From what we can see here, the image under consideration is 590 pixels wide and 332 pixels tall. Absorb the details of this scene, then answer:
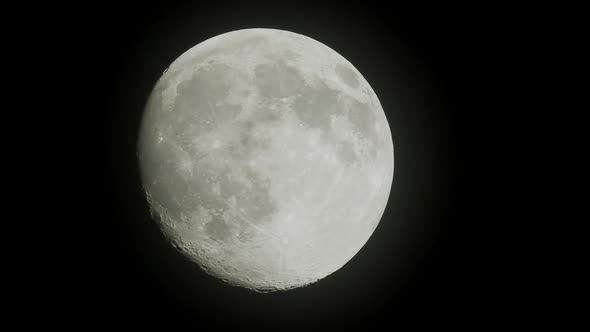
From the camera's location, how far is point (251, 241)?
271cm

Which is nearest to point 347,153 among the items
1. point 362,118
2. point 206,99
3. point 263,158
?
point 362,118

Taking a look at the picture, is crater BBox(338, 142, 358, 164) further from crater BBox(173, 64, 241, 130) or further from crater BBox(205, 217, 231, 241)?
crater BBox(205, 217, 231, 241)

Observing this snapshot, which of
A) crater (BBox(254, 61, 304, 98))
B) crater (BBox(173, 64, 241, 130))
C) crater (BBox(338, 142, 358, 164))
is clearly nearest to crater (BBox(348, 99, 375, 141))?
crater (BBox(338, 142, 358, 164))

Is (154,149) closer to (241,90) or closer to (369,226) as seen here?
(241,90)

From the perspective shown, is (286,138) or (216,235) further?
(216,235)

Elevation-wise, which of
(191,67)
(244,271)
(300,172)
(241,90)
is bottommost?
(244,271)

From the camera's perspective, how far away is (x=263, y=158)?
2541 mm

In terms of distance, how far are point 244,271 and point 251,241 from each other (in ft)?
1.01

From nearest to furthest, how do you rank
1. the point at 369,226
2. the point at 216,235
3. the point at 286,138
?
the point at 286,138, the point at 216,235, the point at 369,226

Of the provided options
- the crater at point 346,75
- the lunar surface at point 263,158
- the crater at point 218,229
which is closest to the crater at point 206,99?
the lunar surface at point 263,158

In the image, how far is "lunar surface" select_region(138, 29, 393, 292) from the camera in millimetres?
2578

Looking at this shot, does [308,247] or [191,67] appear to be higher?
[191,67]

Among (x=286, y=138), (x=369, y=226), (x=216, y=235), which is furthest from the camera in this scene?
(x=369, y=226)

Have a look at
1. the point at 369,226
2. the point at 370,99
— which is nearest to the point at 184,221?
the point at 369,226
